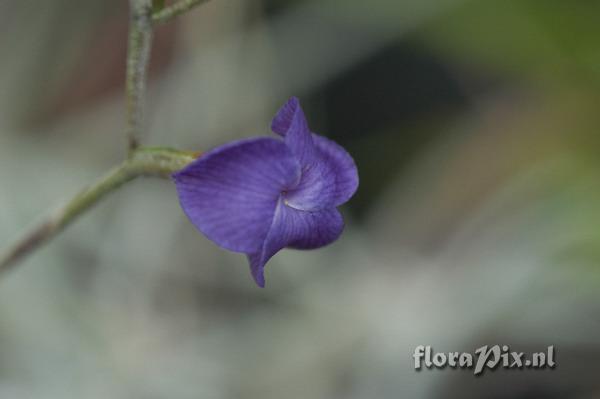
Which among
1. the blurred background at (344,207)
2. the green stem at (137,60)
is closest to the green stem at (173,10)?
the green stem at (137,60)

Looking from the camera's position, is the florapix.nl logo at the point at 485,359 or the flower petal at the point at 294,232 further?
the florapix.nl logo at the point at 485,359

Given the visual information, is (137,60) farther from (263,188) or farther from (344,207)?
(344,207)

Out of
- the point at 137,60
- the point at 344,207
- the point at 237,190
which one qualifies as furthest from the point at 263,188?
the point at 344,207

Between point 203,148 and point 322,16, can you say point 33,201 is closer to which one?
point 203,148

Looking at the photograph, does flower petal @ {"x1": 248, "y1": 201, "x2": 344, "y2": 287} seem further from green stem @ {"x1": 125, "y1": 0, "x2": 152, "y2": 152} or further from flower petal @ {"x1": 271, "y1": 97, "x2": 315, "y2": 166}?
green stem @ {"x1": 125, "y1": 0, "x2": 152, "y2": 152}

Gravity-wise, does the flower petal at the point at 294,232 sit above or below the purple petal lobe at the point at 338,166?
below

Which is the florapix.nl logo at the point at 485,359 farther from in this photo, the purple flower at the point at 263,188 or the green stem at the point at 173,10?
the green stem at the point at 173,10

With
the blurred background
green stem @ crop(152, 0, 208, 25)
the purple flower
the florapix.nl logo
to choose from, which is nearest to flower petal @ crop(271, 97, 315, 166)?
the purple flower
